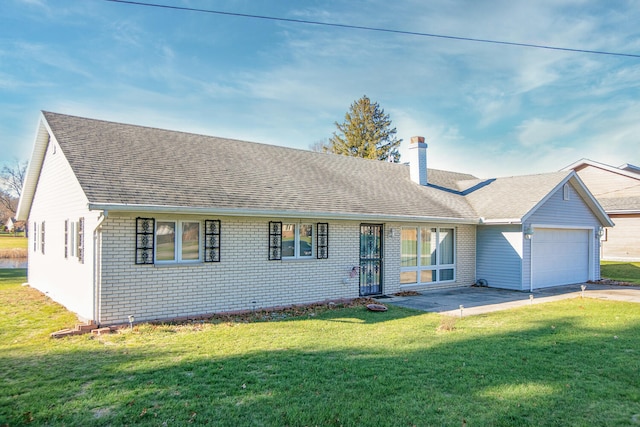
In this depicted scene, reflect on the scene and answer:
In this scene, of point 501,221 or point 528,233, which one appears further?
point 501,221

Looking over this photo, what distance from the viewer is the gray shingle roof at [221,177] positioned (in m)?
8.95

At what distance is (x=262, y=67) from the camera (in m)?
16.7

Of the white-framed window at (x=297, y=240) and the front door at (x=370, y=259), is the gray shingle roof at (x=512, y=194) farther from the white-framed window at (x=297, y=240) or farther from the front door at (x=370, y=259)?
the white-framed window at (x=297, y=240)

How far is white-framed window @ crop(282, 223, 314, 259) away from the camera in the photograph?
35.2ft

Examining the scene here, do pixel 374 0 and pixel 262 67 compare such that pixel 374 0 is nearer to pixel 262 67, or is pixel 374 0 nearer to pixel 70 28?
pixel 262 67

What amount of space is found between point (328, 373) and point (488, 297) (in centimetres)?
867

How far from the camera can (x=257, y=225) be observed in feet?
33.3

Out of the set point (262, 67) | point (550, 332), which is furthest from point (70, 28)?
point (550, 332)

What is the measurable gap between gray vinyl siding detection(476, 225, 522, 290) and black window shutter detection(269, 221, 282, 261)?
8390 mm

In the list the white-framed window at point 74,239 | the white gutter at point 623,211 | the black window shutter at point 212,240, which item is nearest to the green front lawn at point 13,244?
the white-framed window at point 74,239

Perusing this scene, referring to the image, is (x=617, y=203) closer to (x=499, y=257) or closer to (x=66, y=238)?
(x=499, y=257)

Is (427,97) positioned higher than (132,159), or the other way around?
(427,97)

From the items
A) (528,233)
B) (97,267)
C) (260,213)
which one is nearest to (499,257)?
(528,233)

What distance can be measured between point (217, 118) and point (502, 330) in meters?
18.3
